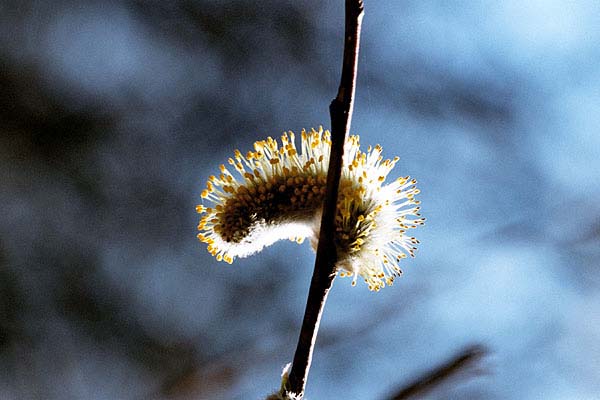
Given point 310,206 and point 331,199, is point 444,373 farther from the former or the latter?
→ point 310,206

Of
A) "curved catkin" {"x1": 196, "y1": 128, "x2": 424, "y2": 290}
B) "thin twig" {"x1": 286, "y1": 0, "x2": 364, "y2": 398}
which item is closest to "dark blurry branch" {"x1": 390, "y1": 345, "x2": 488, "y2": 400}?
"thin twig" {"x1": 286, "y1": 0, "x2": 364, "y2": 398}

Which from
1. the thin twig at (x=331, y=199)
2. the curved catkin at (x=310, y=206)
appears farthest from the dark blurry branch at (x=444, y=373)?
the curved catkin at (x=310, y=206)

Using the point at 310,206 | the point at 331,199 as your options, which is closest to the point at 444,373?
the point at 331,199

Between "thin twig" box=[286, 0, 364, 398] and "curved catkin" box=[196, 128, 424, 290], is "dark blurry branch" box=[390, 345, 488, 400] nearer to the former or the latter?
"thin twig" box=[286, 0, 364, 398]

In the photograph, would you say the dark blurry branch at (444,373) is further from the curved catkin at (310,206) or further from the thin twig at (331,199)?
the curved catkin at (310,206)

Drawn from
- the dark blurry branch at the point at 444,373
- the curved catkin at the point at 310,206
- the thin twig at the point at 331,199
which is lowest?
the dark blurry branch at the point at 444,373

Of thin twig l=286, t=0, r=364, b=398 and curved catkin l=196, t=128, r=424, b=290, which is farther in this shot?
curved catkin l=196, t=128, r=424, b=290
